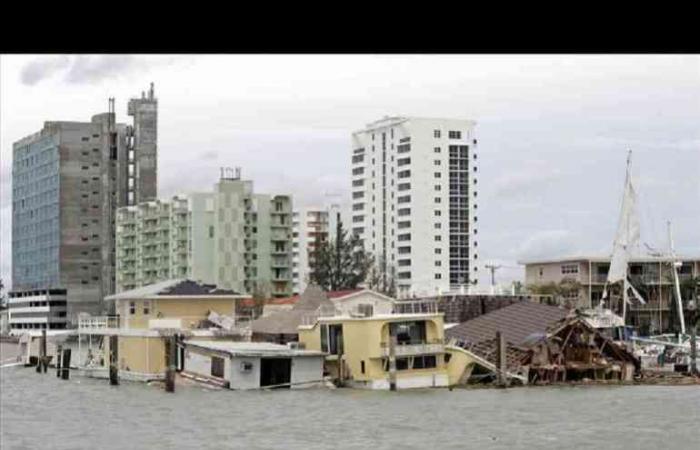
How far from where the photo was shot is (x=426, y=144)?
89.6 metres

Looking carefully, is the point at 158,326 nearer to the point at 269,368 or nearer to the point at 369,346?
the point at 269,368

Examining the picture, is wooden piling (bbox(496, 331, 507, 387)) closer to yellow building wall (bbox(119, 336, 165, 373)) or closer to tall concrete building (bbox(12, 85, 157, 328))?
yellow building wall (bbox(119, 336, 165, 373))

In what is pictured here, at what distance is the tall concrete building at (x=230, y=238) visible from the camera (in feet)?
258

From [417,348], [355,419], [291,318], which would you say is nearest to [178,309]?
[291,318]

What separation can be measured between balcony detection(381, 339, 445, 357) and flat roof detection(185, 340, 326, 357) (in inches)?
83.8

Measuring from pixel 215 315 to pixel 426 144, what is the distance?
1888 inches

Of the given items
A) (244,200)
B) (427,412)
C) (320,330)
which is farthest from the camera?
(244,200)

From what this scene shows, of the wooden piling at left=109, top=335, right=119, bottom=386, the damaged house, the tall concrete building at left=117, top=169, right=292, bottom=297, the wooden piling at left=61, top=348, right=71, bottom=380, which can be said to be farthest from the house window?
the tall concrete building at left=117, top=169, right=292, bottom=297

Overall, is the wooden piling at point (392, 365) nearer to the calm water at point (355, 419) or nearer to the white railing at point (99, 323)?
the calm water at point (355, 419)

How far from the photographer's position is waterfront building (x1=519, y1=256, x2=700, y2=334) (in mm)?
61594

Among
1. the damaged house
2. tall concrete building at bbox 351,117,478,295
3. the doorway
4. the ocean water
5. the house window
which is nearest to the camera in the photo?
the ocean water

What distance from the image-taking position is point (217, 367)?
3659 cm
